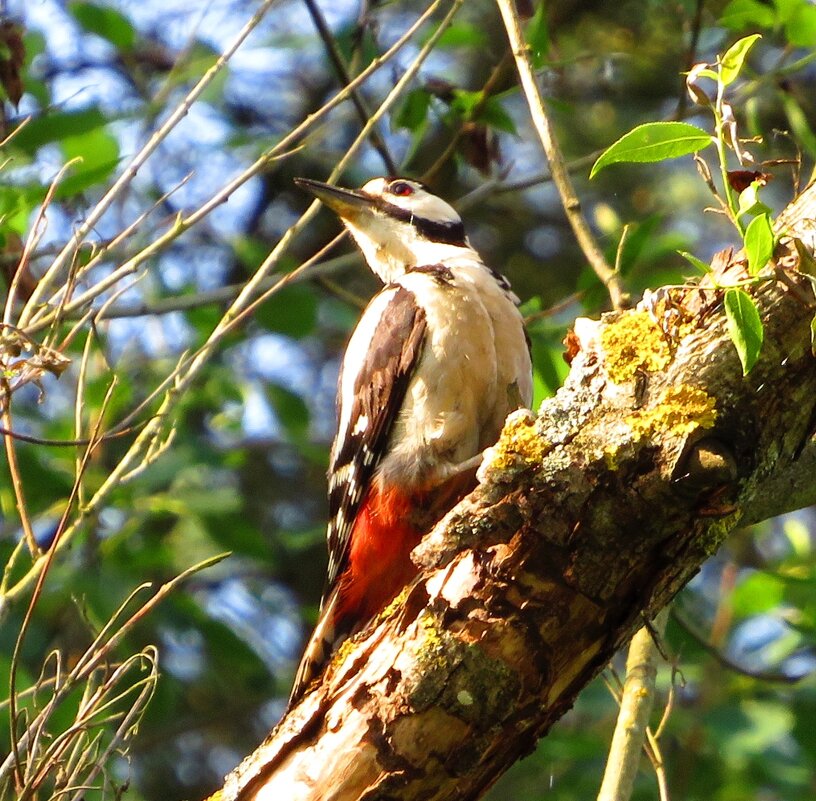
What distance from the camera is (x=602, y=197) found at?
23.6 feet

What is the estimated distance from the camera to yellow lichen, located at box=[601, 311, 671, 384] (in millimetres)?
2025

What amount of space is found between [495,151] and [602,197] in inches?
113

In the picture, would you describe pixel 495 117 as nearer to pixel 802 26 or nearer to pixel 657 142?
pixel 802 26

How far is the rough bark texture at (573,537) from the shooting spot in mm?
1947

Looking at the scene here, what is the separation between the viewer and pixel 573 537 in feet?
6.46

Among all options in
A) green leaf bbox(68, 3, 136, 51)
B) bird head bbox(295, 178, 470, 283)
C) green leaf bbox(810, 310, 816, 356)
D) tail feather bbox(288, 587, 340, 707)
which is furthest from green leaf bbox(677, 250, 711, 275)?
green leaf bbox(68, 3, 136, 51)

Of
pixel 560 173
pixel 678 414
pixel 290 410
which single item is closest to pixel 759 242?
pixel 678 414

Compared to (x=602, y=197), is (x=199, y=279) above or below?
above

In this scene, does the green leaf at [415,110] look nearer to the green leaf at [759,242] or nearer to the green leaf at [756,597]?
the green leaf at [756,597]

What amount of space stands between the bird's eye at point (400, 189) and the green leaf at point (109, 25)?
113 centimetres

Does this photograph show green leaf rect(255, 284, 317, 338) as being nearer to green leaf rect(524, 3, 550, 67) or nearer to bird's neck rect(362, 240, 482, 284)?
bird's neck rect(362, 240, 482, 284)

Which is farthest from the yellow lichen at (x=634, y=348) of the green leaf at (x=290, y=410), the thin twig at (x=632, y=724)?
the green leaf at (x=290, y=410)

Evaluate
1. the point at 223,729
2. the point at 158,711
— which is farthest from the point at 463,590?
the point at 223,729

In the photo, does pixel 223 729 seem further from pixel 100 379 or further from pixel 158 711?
pixel 100 379
